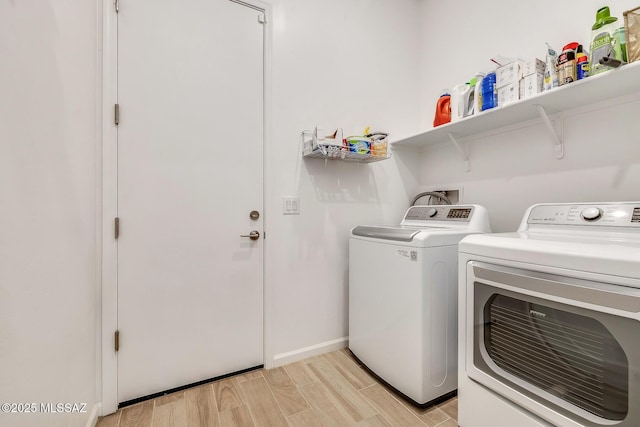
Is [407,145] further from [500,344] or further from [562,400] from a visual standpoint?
[562,400]

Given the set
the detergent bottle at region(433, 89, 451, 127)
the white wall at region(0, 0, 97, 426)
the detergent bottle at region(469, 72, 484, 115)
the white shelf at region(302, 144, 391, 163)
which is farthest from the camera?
the detergent bottle at region(433, 89, 451, 127)

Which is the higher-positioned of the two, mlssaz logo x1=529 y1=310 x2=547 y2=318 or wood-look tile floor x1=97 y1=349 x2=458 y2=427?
mlssaz logo x1=529 y1=310 x2=547 y2=318

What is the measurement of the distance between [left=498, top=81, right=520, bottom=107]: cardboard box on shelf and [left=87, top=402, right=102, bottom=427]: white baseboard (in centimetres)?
255

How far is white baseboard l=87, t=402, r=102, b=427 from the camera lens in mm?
1232

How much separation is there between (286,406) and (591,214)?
5.56ft

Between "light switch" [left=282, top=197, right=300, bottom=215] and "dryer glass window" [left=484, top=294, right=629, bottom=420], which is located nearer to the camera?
"dryer glass window" [left=484, top=294, right=629, bottom=420]

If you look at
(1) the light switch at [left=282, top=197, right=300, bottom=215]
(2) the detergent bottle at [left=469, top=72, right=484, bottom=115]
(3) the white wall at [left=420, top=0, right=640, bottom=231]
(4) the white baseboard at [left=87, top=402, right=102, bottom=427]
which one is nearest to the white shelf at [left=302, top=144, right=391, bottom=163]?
(1) the light switch at [left=282, top=197, right=300, bottom=215]

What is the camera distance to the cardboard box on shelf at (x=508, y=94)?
56.5 inches

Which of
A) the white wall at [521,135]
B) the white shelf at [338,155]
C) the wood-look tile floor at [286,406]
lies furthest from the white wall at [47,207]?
the white wall at [521,135]

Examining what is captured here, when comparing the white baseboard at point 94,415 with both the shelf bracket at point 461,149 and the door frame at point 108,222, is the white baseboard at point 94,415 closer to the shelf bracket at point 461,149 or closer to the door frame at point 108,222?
the door frame at point 108,222

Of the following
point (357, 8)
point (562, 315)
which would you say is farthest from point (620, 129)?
point (357, 8)

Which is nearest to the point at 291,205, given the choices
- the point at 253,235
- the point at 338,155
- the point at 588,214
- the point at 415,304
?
the point at 253,235

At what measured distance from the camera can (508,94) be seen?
1.47m

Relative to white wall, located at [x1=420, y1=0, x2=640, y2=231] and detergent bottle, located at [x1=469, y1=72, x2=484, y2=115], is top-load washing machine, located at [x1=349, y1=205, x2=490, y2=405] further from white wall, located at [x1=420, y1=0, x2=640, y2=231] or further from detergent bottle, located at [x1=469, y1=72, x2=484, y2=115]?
detergent bottle, located at [x1=469, y1=72, x2=484, y2=115]
